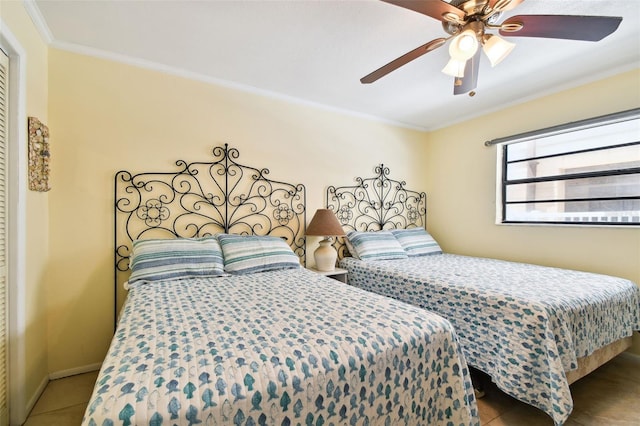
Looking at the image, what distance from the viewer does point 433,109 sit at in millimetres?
3229

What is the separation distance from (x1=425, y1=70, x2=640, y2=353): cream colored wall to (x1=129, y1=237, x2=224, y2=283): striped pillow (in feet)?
9.24

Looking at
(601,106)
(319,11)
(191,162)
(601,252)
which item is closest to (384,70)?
(319,11)

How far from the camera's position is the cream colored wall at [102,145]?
200 centimetres

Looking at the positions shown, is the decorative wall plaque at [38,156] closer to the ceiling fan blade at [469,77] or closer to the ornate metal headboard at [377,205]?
the ornate metal headboard at [377,205]

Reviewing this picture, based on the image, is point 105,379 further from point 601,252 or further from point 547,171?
point 547,171

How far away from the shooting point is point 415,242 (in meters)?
3.29

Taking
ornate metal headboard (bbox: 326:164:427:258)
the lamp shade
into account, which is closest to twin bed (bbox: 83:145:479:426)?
the lamp shade

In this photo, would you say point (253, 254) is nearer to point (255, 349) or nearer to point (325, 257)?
point (325, 257)

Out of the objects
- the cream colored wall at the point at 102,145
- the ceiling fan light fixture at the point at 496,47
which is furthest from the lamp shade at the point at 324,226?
the ceiling fan light fixture at the point at 496,47

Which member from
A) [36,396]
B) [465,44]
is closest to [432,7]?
[465,44]

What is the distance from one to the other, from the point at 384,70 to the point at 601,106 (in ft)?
6.83

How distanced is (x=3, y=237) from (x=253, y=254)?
4.44ft

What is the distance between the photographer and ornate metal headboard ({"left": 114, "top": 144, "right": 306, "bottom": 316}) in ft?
7.20

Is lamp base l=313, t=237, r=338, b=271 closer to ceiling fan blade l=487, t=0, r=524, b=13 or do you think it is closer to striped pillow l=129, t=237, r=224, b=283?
striped pillow l=129, t=237, r=224, b=283
